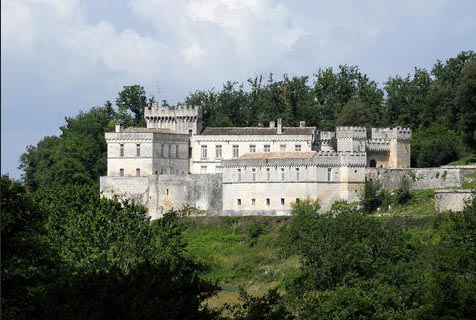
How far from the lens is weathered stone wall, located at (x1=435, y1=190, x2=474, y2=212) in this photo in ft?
201

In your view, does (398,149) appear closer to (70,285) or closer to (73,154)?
(73,154)

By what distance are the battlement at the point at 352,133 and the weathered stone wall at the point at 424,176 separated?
4008mm

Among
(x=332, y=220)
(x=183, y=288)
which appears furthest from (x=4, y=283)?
(x=332, y=220)

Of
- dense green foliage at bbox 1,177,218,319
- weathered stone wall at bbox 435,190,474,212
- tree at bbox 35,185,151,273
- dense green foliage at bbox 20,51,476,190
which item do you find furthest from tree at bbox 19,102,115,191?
dense green foliage at bbox 1,177,218,319

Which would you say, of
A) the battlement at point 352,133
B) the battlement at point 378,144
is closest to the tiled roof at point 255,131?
the battlement at point 352,133

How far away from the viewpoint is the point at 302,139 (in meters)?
73.3

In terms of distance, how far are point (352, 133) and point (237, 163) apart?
24.2 feet

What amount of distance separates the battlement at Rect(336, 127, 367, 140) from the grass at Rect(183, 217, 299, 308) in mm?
7609

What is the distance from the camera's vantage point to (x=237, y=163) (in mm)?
68750

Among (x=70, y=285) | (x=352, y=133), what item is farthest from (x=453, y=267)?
(x=352, y=133)

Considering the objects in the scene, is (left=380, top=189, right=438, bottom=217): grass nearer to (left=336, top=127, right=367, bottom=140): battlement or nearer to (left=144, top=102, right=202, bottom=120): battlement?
(left=336, top=127, right=367, bottom=140): battlement

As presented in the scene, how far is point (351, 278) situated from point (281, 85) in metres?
42.3

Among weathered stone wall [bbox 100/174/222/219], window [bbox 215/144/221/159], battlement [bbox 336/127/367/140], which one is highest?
battlement [bbox 336/127/367/140]

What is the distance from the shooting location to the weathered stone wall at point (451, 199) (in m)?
61.2
